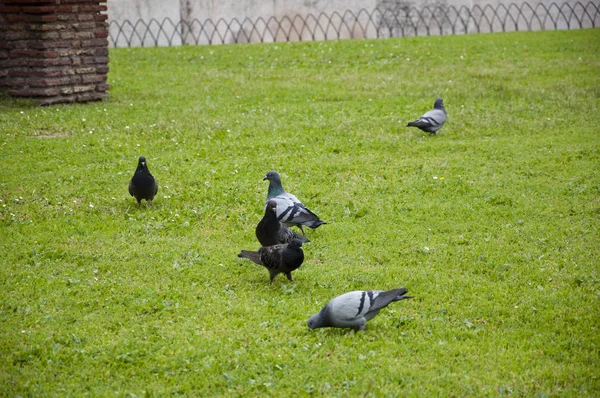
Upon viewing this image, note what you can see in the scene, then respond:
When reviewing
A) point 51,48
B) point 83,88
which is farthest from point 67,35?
point 83,88

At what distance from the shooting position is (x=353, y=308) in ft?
19.4

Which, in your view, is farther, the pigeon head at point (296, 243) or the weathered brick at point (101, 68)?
the weathered brick at point (101, 68)

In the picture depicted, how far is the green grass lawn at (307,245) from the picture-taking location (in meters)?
5.59

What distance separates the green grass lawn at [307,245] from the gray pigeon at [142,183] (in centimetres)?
24

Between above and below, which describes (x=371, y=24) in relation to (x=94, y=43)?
below

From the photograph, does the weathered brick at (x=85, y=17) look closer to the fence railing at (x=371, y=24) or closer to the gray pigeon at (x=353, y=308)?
the fence railing at (x=371, y=24)

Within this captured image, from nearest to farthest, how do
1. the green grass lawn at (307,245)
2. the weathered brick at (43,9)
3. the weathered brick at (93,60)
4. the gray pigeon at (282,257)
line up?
the green grass lawn at (307,245) < the gray pigeon at (282,257) < the weathered brick at (43,9) < the weathered brick at (93,60)

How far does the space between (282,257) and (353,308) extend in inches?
43.2

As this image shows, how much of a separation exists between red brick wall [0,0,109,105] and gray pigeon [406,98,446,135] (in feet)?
21.5

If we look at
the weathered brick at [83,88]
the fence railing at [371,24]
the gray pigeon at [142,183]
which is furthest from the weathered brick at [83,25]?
the fence railing at [371,24]

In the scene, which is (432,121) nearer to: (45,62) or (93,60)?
(93,60)

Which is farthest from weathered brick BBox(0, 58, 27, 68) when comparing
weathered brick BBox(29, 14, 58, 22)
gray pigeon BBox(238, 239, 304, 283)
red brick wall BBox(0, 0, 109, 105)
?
gray pigeon BBox(238, 239, 304, 283)

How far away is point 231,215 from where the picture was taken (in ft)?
29.8

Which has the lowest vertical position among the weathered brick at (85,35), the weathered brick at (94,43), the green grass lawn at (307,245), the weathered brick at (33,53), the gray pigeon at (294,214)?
the green grass lawn at (307,245)
